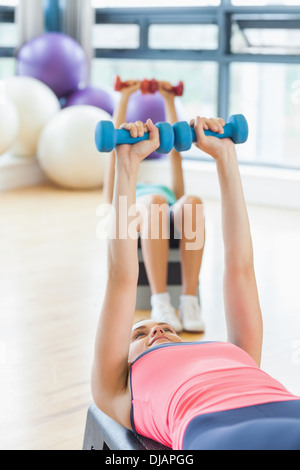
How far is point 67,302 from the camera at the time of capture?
2.57 metres

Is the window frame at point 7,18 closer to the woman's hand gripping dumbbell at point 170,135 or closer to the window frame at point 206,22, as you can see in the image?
the window frame at point 206,22

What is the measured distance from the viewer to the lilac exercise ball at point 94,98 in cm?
480

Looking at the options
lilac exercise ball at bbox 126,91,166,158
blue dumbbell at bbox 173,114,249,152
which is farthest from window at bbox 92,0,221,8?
blue dumbbell at bbox 173,114,249,152

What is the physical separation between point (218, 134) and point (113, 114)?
8.18 feet

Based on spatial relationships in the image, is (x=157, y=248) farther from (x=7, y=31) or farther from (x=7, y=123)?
(x=7, y=31)

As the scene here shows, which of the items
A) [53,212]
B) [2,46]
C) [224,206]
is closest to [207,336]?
[224,206]

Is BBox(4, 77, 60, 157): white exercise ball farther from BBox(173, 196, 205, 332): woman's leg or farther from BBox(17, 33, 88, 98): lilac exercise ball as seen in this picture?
BBox(173, 196, 205, 332): woman's leg

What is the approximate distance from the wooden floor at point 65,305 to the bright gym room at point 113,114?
0.05ft

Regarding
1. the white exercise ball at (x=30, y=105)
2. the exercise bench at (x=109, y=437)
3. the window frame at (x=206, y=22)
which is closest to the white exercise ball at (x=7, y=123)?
the white exercise ball at (x=30, y=105)

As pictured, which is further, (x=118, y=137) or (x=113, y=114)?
(x=113, y=114)

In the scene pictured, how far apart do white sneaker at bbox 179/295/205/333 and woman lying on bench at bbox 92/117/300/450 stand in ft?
2.59

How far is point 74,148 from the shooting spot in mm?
4449

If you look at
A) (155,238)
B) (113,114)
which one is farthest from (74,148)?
(155,238)

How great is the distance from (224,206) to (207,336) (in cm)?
93
